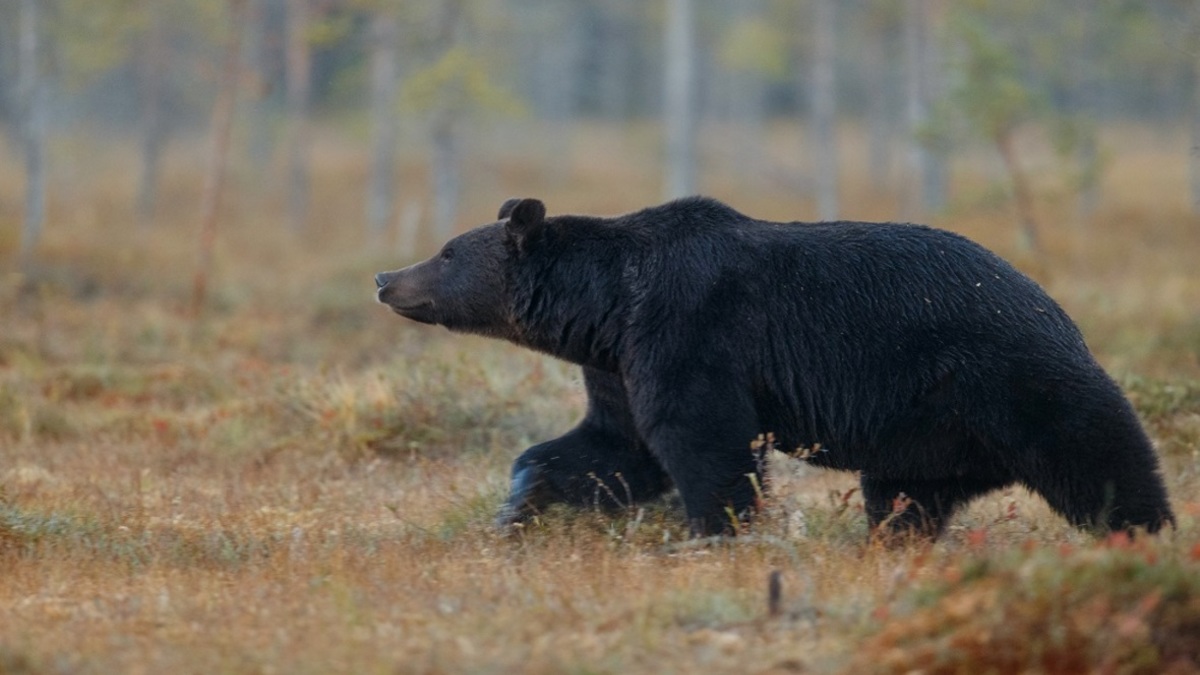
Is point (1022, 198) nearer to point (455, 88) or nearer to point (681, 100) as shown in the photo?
point (681, 100)

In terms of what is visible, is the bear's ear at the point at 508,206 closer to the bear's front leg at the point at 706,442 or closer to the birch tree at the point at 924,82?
the bear's front leg at the point at 706,442

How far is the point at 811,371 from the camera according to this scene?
686cm

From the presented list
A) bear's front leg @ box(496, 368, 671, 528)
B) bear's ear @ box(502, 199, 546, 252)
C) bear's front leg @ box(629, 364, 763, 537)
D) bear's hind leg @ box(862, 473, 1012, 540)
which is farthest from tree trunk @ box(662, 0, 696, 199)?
bear's front leg @ box(629, 364, 763, 537)

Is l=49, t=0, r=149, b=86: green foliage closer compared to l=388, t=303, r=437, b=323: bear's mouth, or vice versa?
l=388, t=303, r=437, b=323: bear's mouth

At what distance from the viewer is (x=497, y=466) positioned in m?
9.36

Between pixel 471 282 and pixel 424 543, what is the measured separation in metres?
1.54

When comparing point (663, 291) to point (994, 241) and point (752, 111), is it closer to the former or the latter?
point (994, 241)

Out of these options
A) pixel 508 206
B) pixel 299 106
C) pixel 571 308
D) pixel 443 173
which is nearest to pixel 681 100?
pixel 443 173

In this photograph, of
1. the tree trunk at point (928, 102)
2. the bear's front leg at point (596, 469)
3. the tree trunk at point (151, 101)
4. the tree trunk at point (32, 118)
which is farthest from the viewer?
the tree trunk at point (151, 101)

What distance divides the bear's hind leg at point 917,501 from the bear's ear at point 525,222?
219 centimetres

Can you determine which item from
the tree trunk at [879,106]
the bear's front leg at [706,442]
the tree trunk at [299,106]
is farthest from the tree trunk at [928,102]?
the bear's front leg at [706,442]

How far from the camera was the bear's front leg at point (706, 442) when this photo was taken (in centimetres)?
670

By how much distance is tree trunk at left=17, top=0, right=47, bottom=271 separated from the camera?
65.5 ft

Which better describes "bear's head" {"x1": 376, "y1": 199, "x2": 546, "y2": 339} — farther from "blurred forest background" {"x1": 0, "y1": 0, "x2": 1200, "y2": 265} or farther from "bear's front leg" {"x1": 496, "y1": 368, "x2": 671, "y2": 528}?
"blurred forest background" {"x1": 0, "y1": 0, "x2": 1200, "y2": 265}
